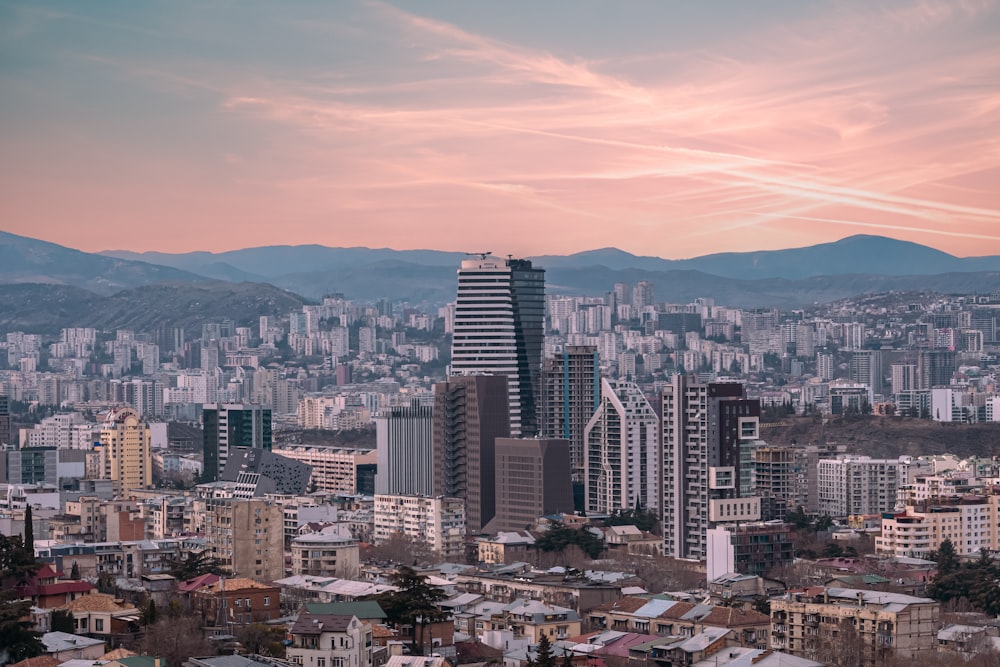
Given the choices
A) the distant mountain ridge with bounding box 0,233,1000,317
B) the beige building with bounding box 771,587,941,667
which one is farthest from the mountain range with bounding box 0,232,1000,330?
the beige building with bounding box 771,587,941,667

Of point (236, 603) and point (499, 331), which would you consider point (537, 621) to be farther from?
point (499, 331)

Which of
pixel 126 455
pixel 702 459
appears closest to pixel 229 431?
pixel 126 455

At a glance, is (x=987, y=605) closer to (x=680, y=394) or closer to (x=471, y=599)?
(x=471, y=599)

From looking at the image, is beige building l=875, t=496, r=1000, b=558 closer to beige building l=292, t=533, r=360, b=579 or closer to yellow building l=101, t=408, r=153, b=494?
beige building l=292, t=533, r=360, b=579

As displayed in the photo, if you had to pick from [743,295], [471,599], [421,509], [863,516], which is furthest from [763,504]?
[743,295]

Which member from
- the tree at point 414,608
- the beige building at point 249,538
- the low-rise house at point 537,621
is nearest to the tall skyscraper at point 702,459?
the beige building at point 249,538

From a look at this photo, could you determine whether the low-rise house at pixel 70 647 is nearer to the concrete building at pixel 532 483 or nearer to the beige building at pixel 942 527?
the beige building at pixel 942 527
